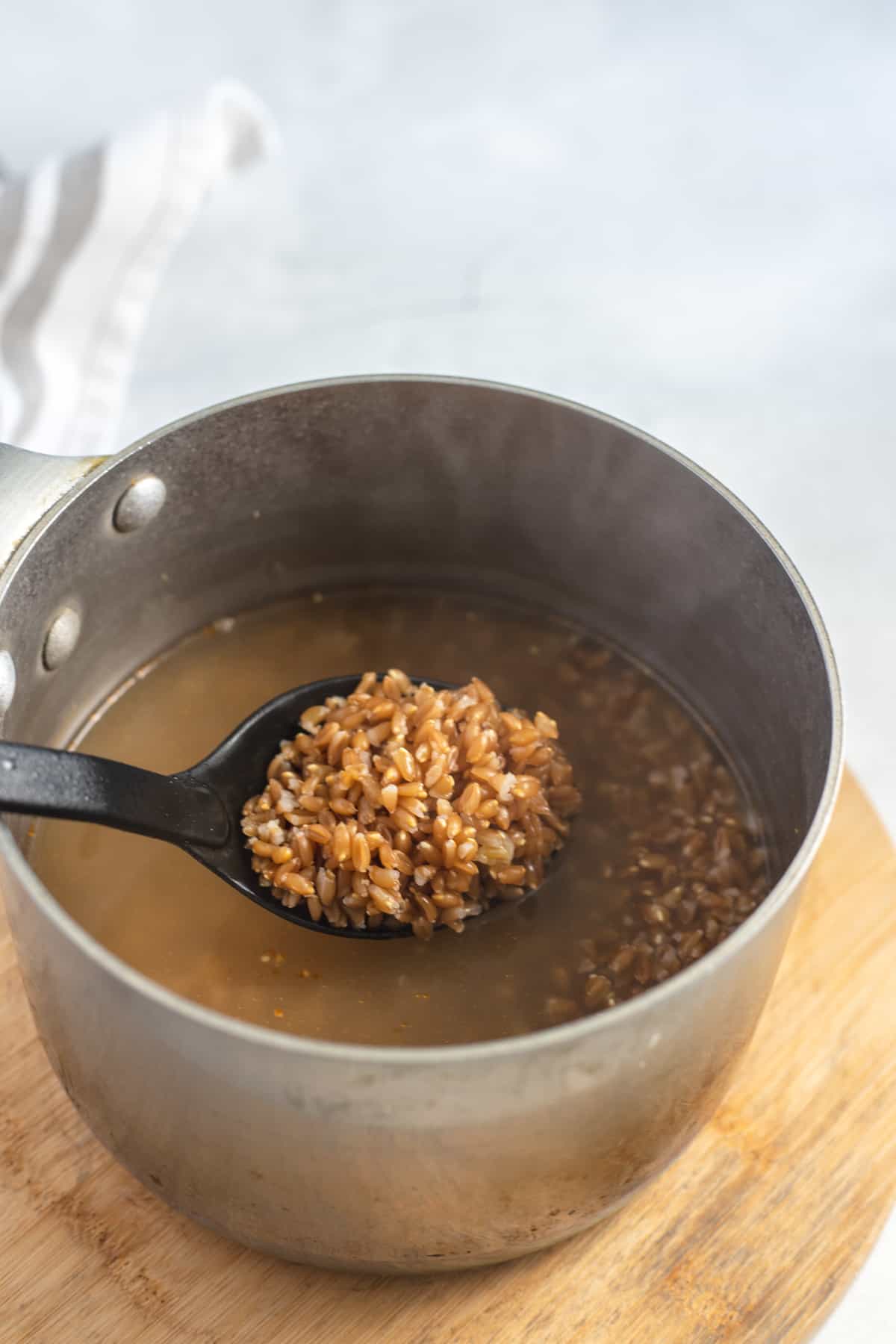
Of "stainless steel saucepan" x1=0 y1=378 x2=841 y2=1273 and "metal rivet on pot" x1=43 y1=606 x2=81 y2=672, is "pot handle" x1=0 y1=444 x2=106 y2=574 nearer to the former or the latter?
"stainless steel saucepan" x1=0 y1=378 x2=841 y2=1273

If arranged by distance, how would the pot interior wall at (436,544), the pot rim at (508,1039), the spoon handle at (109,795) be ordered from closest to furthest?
the pot rim at (508,1039) → the spoon handle at (109,795) → the pot interior wall at (436,544)

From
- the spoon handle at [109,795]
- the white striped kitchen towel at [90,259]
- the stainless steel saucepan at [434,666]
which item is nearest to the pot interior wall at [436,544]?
the stainless steel saucepan at [434,666]

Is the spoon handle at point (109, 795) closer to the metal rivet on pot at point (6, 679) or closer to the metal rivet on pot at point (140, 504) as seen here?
the metal rivet on pot at point (6, 679)

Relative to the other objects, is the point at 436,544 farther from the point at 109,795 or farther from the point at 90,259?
the point at 90,259

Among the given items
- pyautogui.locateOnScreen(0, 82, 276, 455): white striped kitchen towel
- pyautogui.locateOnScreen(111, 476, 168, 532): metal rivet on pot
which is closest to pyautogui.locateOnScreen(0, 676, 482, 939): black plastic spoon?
pyautogui.locateOnScreen(111, 476, 168, 532): metal rivet on pot

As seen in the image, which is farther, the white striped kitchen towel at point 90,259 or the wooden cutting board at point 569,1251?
the white striped kitchen towel at point 90,259

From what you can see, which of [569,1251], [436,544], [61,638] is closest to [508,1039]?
[569,1251]
